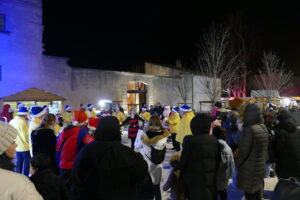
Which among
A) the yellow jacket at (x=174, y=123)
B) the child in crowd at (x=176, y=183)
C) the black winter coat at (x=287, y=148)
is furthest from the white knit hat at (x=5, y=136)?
the yellow jacket at (x=174, y=123)

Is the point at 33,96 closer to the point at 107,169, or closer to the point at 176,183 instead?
the point at 176,183

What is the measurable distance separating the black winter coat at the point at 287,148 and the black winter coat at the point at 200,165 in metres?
1.60

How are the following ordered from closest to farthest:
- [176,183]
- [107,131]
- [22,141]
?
[107,131] → [176,183] → [22,141]

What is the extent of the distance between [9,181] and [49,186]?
1.55m

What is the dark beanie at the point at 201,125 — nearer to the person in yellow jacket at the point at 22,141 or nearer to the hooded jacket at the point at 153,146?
the hooded jacket at the point at 153,146

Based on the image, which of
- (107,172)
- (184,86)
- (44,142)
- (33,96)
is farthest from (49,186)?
(184,86)

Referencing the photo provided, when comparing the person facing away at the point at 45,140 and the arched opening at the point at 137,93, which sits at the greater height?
the arched opening at the point at 137,93

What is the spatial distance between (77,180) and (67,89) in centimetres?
1657

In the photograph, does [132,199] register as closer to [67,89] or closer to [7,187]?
[7,187]

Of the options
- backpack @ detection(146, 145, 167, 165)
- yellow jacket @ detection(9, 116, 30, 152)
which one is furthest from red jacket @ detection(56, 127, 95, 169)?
yellow jacket @ detection(9, 116, 30, 152)

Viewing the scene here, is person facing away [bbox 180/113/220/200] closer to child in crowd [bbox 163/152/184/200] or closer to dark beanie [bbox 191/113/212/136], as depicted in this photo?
dark beanie [bbox 191/113/212/136]

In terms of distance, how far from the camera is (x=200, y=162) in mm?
3344

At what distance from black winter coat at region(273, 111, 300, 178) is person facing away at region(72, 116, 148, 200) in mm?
2874

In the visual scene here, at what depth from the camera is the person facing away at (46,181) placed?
288cm
